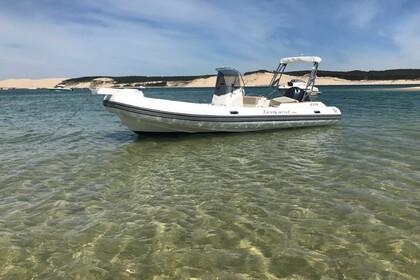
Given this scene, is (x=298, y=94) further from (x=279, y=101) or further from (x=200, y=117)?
(x=200, y=117)

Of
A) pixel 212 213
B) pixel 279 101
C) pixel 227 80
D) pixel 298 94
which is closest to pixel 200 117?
pixel 227 80

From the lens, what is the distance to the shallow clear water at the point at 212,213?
14.6 feet

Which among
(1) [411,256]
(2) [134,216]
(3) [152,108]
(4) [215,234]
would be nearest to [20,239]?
(2) [134,216]

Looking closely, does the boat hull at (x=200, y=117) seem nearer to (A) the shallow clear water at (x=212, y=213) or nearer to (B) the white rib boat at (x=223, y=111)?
(B) the white rib boat at (x=223, y=111)

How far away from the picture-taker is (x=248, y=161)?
10094 millimetres

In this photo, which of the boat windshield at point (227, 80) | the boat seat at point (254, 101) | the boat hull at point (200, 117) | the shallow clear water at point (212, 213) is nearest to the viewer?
the shallow clear water at point (212, 213)

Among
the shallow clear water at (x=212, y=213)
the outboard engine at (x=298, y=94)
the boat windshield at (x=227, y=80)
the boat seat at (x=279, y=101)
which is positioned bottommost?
the shallow clear water at (x=212, y=213)

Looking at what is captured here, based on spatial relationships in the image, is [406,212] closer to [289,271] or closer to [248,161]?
[289,271]

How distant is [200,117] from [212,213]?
803 centimetres

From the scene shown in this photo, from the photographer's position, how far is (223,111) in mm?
14422

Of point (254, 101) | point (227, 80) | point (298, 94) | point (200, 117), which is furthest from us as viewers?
point (298, 94)

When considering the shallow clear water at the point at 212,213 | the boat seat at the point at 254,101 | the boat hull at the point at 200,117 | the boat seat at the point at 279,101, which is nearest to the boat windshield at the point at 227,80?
the boat seat at the point at 254,101

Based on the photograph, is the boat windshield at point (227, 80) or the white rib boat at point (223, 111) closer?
the white rib boat at point (223, 111)

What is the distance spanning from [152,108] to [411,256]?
33.6 feet
